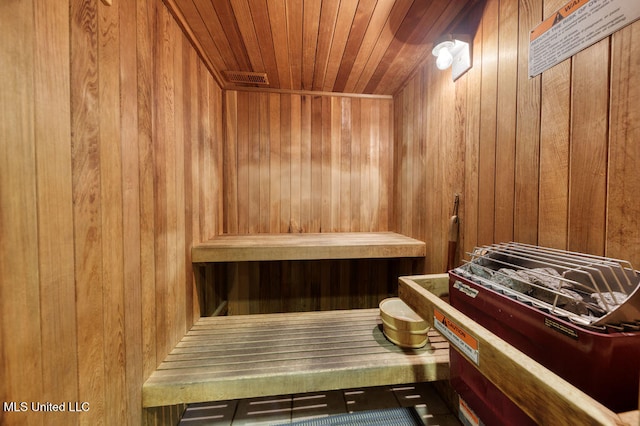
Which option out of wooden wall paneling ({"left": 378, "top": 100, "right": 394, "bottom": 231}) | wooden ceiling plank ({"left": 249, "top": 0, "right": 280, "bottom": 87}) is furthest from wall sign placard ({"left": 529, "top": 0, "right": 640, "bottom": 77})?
wooden wall paneling ({"left": 378, "top": 100, "right": 394, "bottom": 231})

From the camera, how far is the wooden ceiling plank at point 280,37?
118 cm

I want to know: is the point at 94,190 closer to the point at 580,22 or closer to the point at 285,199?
the point at 285,199

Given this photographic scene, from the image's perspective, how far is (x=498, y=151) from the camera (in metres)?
1.04

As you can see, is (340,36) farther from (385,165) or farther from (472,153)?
(385,165)

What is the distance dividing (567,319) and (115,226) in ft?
4.49

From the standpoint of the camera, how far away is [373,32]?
1.35 m

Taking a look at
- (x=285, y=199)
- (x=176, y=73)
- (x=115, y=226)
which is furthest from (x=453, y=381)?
(x=176, y=73)

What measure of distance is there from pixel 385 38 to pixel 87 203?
1.71 m

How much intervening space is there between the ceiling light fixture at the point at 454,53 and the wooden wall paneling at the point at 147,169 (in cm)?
146

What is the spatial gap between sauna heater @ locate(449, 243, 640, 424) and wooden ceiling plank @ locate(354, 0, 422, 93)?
129 centimetres

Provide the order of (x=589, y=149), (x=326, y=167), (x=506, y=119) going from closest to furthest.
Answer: (x=589, y=149), (x=506, y=119), (x=326, y=167)

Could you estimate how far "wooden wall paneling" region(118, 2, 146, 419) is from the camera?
0.89 meters

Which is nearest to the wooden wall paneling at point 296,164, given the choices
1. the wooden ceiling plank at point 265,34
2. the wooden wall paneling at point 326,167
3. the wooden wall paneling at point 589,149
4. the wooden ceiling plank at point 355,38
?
the wooden wall paneling at point 326,167

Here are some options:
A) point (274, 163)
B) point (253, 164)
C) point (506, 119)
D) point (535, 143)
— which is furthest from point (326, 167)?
point (535, 143)
